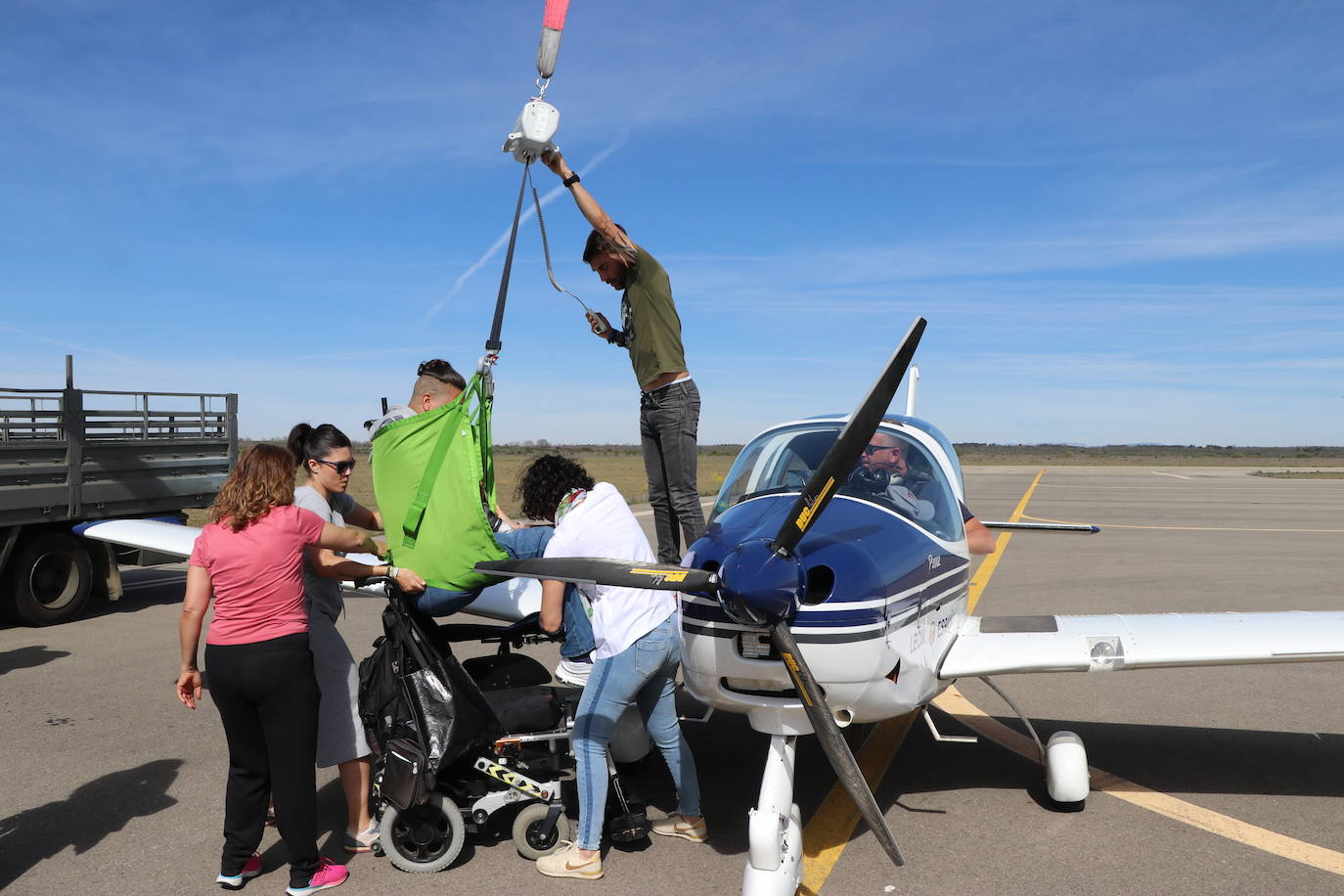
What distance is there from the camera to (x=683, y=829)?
425cm

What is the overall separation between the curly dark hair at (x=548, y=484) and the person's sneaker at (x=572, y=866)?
1410 millimetres

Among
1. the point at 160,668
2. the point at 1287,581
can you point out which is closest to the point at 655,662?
the point at 160,668

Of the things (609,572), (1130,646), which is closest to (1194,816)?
(1130,646)

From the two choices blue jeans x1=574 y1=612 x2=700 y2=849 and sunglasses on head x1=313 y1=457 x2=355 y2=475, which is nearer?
blue jeans x1=574 y1=612 x2=700 y2=849

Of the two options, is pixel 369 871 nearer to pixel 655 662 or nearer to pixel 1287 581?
pixel 655 662

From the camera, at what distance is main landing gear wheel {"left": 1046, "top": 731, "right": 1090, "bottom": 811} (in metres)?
4.50

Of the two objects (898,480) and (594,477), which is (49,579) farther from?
(898,480)

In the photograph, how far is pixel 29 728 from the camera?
579 cm

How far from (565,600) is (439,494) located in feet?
3.54

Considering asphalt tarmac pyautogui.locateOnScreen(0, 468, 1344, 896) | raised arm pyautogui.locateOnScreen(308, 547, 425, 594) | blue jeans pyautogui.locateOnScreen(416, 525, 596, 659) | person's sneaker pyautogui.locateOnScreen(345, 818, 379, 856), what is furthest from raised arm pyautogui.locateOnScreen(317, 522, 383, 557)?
asphalt tarmac pyautogui.locateOnScreen(0, 468, 1344, 896)

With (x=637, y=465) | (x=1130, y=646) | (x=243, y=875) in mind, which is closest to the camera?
(x=243, y=875)

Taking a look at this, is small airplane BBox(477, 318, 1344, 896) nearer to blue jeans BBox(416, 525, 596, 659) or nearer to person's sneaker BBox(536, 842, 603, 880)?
blue jeans BBox(416, 525, 596, 659)

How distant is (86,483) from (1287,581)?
13.7 meters

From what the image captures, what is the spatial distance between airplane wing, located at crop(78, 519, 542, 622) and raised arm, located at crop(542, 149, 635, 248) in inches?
74.1
